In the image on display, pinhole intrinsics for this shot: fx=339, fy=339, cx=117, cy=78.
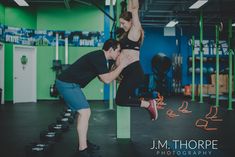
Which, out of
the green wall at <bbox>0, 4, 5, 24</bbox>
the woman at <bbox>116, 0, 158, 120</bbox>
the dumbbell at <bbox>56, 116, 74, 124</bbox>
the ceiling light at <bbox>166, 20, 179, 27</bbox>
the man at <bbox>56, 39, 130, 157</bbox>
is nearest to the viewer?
the man at <bbox>56, 39, 130, 157</bbox>

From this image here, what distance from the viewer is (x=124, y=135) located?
14.6 feet

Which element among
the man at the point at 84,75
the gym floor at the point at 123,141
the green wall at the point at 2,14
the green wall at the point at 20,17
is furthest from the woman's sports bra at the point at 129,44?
the green wall at the point at 20,17

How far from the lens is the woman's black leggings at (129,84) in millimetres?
3719

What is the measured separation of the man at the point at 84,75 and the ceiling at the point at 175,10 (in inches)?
258

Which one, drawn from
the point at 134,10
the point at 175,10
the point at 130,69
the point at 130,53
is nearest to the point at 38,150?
the point at 130,69

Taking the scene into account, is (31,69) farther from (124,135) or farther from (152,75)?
(124,135)

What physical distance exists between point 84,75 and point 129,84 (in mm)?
644

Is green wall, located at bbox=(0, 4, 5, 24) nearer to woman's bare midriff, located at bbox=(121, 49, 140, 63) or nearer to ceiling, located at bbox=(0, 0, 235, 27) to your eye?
ceiling, located at bbox=(0, 0, 235, 27)

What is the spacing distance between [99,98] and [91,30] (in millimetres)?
2284

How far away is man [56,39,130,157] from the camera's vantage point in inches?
124

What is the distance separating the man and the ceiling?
21.5 ft

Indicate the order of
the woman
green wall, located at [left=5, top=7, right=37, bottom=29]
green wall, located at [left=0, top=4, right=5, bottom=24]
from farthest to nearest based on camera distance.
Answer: green wall, located at [left=5, top=7, right=37, bottom=29], green wall, located at [left=0, top=4, right=5, bottom=24], the woman

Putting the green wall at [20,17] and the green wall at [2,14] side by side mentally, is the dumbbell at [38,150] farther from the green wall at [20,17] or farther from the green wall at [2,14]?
Answer: the green wall at [20,17]

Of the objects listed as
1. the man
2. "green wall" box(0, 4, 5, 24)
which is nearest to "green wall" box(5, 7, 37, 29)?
"green wall" box(0, 4, 5, 24)
